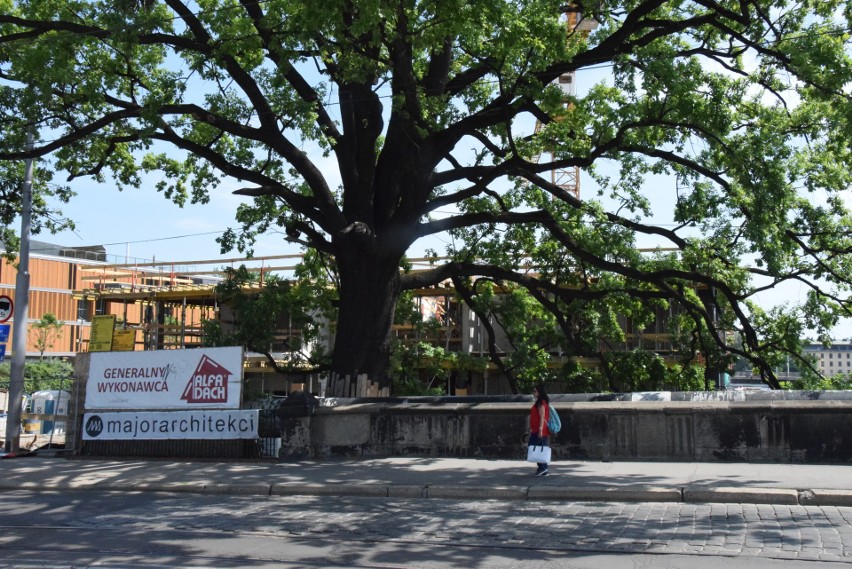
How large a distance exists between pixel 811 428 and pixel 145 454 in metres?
12.4

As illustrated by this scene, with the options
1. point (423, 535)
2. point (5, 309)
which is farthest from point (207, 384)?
point (423, 535)

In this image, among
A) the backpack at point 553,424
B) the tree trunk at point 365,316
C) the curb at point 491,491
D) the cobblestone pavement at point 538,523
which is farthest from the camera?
the tree trunk at point 365,316

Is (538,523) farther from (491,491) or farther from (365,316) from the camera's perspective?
(365,316)

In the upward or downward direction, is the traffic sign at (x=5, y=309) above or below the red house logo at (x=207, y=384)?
above

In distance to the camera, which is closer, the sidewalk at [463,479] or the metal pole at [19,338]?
the sidewalk at [463,479]

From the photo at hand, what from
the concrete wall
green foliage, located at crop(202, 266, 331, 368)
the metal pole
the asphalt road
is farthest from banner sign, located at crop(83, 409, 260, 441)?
green foliage, located at crop(202, 266, 331, 368)

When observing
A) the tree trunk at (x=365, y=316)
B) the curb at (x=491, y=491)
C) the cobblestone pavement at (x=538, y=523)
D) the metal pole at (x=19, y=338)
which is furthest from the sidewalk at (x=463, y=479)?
the tree trunk at (x=365, y=316)

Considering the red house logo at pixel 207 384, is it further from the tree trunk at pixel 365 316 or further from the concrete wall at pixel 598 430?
the tree trunk at pixel 365 316

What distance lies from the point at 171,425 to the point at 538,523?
9429mm

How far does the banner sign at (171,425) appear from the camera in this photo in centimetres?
1603

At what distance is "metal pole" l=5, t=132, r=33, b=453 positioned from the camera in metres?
18.0

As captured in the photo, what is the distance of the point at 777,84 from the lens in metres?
16.7

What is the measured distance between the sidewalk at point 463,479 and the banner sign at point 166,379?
1.22 m

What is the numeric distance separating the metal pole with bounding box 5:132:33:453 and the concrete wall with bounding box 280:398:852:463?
6468mm
